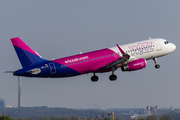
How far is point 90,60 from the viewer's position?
70312 mm

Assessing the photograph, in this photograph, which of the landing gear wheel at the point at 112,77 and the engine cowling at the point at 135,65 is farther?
the landing gear wheel at the point at 112,77

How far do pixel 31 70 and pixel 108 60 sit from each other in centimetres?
1487

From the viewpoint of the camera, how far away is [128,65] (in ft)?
234

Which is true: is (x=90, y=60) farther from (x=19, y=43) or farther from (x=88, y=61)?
(x=19, y=43)

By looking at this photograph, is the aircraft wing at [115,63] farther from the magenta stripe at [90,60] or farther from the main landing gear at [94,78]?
the main landing gear at [94,78]

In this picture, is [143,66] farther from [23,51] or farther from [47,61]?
[23,51]

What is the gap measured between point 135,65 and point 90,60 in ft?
28.0

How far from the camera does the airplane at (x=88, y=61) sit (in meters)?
67.8

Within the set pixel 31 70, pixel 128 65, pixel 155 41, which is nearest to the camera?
pixel 31 70

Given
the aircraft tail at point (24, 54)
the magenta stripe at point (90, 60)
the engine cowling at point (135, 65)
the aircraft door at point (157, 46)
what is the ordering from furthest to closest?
the aircraft door at point (157, 46) < the engine cowling at point (135, 65) < the magenta stripe at point (90, 60) < the aircraft tail at point (24, 54)

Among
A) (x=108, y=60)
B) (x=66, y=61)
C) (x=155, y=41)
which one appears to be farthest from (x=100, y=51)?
(x=155, y=41)

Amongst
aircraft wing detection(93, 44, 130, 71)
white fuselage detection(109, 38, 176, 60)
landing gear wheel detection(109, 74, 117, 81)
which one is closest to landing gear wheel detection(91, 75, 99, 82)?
landing gear wheel detection(109, 74, 117, 81)

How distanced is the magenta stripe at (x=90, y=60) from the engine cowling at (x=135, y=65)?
256cm

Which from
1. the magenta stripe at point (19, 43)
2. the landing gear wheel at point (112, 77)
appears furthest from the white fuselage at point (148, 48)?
the magenta stripe at point (19, 43)
